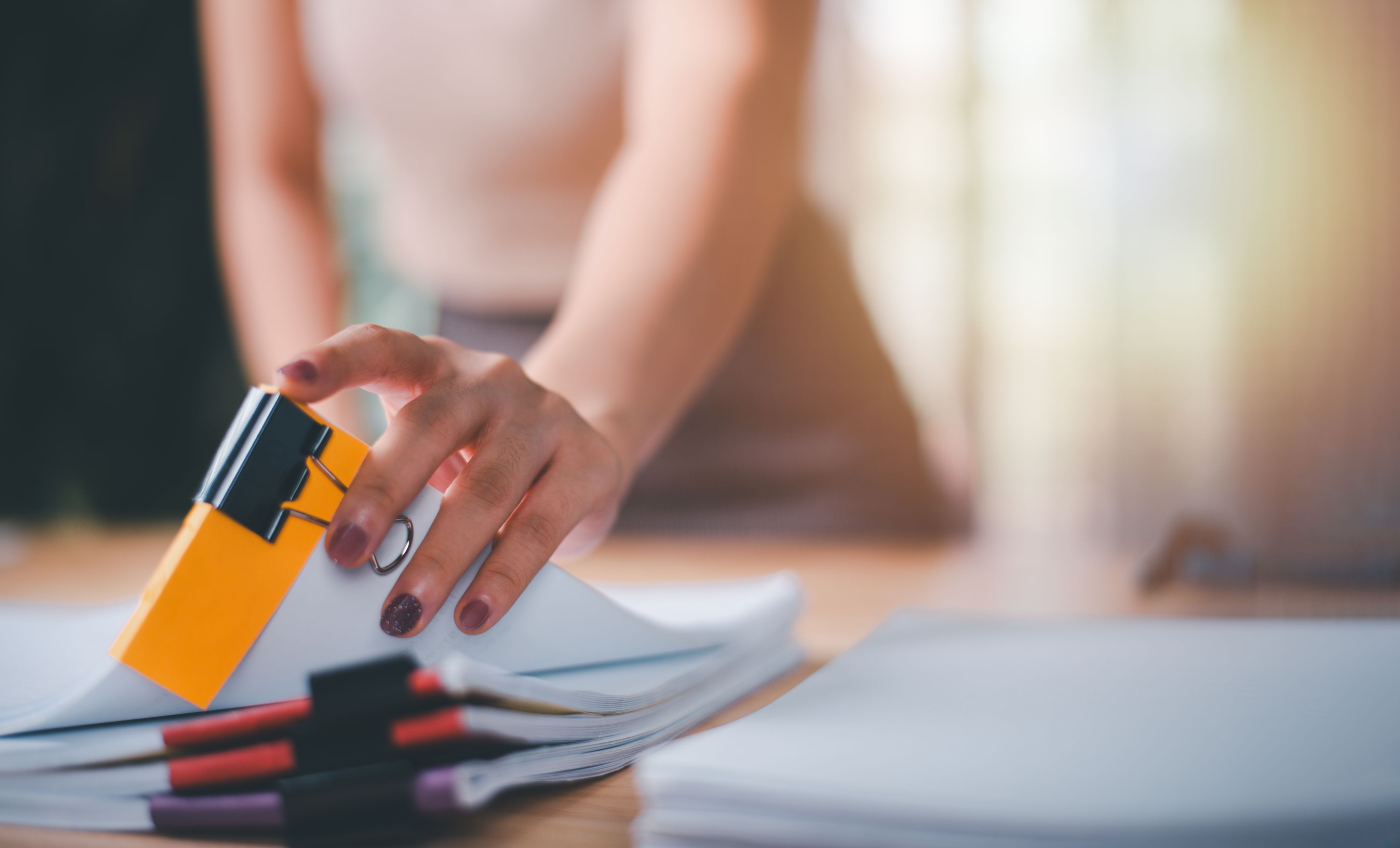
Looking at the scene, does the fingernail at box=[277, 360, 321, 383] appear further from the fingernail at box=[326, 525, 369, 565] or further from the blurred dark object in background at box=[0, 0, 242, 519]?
the blurred dark object in background at box=[0, 0, 242, 519]

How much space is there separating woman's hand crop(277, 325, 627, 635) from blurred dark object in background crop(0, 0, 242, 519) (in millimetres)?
1365

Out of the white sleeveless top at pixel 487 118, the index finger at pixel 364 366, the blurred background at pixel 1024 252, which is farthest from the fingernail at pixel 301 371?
the white sleeveless top at pixel 487 118

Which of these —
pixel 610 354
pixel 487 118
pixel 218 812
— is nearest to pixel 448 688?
pixel 218 812

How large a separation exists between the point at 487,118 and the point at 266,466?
90cm

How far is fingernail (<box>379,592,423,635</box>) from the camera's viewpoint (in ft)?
1.01

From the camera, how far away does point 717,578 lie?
0.76 metres

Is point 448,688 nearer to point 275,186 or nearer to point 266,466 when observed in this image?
point 266,466

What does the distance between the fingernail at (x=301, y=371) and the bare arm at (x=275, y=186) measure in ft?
2.58

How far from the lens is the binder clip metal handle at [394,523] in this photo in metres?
0.30

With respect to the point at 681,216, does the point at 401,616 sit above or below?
below

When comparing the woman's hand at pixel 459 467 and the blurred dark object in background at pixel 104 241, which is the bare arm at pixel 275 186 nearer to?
the blurred dark object in background at pixel 104 241

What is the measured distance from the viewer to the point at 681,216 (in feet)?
2.21

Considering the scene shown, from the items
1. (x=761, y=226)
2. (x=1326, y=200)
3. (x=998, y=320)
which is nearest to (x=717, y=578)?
(x=761, y=226)

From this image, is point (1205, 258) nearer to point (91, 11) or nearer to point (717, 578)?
point (717, 578)
